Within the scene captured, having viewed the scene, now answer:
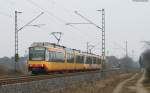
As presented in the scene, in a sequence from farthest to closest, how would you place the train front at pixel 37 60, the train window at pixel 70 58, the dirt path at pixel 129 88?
the train window at pixel 70 58
the train front at pixel 37 60
the dirt path at pixel 129 88

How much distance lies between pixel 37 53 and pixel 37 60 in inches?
26.1

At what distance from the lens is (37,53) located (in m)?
45.1

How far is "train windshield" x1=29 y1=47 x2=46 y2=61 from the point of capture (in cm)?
4474

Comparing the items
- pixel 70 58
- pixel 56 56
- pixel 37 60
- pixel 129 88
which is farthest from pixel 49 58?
pixel 70 58

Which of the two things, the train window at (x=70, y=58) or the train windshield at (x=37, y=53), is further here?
the train window at (x=70, y=58)

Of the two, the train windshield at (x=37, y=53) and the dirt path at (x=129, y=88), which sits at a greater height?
the train windshield at (x=37, y=53)

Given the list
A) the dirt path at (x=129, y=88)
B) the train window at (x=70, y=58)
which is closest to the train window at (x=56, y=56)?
the train window at (x=70, y=58)

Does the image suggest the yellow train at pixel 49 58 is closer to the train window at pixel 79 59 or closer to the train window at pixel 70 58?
the train window at pixel 70 58

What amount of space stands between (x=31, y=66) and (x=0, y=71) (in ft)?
57.0

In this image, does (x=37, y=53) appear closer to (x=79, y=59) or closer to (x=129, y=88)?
(x=129, y=88)

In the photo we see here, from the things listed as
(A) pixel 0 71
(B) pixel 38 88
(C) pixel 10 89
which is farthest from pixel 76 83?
(A) pixel 0 71

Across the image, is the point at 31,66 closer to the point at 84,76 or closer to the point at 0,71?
the point at 84,76

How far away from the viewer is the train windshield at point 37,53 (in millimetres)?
44744

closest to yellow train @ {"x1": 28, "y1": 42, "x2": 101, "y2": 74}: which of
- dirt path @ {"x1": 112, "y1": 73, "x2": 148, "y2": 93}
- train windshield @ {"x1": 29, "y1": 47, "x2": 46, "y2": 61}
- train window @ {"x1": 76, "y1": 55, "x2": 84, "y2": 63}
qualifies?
train windshield @ {"x1": 29, "y1": 47, "x2": 46, "y2": 61}
